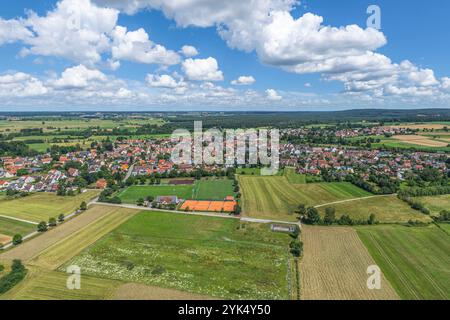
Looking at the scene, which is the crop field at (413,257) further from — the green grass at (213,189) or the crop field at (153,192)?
the crop field at (153,192)

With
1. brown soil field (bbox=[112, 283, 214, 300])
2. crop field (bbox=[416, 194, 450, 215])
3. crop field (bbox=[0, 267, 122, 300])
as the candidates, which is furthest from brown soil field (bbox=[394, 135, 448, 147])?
crop field (bbox=[0, 267, 122, 300])

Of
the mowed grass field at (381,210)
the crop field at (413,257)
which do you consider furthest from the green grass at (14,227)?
the crop field at (413,257)

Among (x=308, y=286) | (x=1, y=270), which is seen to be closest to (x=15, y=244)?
(x=1, y=270)

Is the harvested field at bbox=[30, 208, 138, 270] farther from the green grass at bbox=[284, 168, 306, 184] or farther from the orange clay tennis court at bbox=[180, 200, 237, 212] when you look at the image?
the green grass at bbox=[284, 168, 306, 184]

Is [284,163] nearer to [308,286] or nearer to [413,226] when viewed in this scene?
[413,226]

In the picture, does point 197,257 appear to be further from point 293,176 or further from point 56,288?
point 293,176
